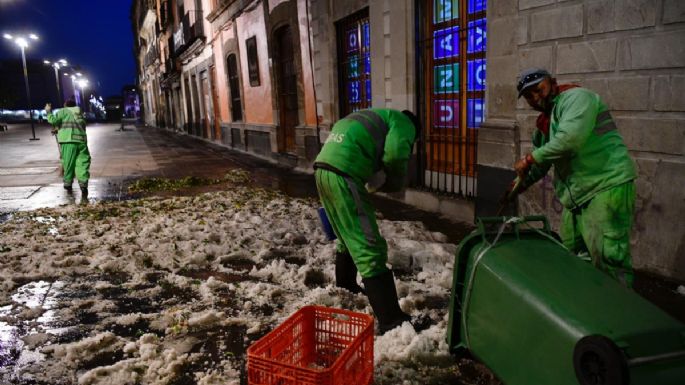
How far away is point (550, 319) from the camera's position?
1.79 metres

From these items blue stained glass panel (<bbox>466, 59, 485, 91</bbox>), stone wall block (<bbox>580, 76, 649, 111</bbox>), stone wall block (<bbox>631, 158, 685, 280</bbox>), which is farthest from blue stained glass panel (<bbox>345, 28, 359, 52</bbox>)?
stone wall block (<bbox>631, 158, 685, 280</bbox>)

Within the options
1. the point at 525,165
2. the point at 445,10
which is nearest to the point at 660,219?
the point at 525,165

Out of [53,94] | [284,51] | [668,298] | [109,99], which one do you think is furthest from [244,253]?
[53,94]

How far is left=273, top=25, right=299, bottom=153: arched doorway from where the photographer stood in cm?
1243

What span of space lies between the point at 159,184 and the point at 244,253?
5608mm

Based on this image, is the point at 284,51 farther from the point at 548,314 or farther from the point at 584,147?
the point at 548,314

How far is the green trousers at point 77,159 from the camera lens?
893 centimetres

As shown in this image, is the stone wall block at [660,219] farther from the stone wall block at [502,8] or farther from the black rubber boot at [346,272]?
the black rubber boot at [346,272]

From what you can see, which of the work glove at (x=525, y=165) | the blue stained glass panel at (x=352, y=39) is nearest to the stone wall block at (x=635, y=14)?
the work glove at (x=525, y=165)

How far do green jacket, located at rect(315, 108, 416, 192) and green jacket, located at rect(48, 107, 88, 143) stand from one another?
7.72 m

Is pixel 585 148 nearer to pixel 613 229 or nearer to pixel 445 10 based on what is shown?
pixel 613 229

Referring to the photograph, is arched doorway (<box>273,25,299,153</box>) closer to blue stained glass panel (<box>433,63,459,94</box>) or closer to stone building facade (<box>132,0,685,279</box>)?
stone building facade (<box>132,0,685,279</box>)

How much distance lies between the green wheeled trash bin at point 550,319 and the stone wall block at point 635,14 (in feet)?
8.38

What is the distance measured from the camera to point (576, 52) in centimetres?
443
